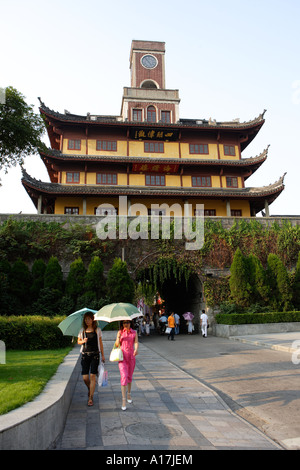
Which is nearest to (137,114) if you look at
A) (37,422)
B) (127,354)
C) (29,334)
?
(29,334)

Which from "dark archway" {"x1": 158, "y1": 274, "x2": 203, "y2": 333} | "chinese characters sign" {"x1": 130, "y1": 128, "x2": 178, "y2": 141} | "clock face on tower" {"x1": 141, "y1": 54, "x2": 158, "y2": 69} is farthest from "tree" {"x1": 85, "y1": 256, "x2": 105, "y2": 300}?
"clock face on tower" {"x1": 141, "y1": 54, "x2": 158, "y2": 69}

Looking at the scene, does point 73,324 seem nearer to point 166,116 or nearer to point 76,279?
point 76,279

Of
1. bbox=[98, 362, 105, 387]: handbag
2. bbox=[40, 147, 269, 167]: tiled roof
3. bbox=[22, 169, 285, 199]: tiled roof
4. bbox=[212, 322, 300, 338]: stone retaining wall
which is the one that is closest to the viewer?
bbox=[98, 362, 105, 387]: handbag

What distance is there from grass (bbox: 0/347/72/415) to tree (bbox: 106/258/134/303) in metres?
8.59

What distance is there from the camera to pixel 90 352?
6078 millimetres

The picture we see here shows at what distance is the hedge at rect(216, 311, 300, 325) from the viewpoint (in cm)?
1686

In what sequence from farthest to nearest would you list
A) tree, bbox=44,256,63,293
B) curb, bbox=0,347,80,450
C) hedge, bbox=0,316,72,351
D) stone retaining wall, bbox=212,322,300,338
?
tree, bbox=44,256,63,293 → stone retaining wall, bbox=212,322,300,338 → hedge, bbox=0,316,72,351 → curb, bbox=0,347,80,450

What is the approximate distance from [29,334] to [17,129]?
7.08m

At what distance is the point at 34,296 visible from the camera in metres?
17.2

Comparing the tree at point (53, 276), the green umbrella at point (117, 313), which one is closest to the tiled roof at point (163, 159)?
the tree at point (53, 276)

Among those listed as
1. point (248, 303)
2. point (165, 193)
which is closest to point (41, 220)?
point (165, 193)

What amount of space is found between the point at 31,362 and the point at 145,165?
2136 cm

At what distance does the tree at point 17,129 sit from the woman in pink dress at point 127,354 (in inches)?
356

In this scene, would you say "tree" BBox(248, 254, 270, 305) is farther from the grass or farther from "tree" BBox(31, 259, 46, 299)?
the grass
